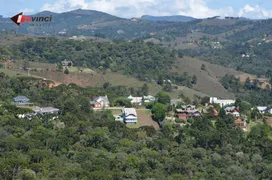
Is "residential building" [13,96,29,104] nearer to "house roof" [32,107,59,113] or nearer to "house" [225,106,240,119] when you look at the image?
"house roof" [32,107,59,113]

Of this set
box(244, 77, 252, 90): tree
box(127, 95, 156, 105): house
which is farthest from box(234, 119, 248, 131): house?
box(244, 77, 252, 90): tree

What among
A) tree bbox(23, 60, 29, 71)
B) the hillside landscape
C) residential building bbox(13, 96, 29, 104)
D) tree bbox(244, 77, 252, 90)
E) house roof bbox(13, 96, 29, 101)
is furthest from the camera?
tree bbox(244, 77, 252, 90)

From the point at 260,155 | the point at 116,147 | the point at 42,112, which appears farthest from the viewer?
the point at 42,112

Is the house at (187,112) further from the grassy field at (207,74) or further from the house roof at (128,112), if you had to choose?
the grassy field at (207,74)

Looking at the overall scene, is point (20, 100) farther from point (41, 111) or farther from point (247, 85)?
point (247, 85)

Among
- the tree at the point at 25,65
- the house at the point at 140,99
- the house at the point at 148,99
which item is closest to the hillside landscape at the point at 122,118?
the house at the point at 148,99

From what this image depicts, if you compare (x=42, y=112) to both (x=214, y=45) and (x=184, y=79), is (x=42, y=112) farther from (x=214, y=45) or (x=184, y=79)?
(x=214, y=45)

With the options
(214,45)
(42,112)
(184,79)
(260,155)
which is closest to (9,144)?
(42,112)

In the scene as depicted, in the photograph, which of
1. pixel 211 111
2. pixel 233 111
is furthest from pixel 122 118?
pixel 233 111
